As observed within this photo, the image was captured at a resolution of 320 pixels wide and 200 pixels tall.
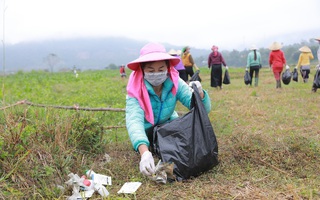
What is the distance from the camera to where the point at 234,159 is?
2.69 metres

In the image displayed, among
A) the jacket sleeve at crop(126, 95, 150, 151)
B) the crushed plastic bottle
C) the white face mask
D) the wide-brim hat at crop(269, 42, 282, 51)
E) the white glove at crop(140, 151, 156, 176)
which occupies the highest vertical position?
the wide-brim hat at crop(269, 42, 282, 51)

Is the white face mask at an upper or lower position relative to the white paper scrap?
upper

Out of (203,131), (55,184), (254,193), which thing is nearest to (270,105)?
(203,131)

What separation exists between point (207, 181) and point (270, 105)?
4.07 m

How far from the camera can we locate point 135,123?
2.44 m

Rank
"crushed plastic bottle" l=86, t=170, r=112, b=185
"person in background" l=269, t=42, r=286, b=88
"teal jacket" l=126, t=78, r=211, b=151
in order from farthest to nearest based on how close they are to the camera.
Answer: "person in background" l=269, t=42, r=286, b=88
"teal jacket" l=126, t=78, r=211, b=151
"crushed plastic bottle" l=86, t=170, r=112, b=185

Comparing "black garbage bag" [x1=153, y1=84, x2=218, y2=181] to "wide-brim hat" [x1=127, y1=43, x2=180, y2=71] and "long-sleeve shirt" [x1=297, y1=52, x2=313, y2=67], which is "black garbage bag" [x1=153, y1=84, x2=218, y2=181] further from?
"long-sleeve shirt" [x1=297, y1=52, x2=313, y2=67]

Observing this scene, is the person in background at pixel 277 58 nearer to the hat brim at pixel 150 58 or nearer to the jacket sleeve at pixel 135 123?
the hat brim at pixel 150 58

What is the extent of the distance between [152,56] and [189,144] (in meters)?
0.74

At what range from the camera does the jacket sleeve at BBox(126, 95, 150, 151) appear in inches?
91.3

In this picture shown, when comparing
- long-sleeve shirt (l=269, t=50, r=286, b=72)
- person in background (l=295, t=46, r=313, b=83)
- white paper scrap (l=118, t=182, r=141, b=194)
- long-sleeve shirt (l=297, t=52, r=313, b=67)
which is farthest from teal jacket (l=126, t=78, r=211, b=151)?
long-sleeve shirt (l=297, t=52, r=313, b=67)

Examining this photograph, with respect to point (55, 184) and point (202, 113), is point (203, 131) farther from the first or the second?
point (55, 184)

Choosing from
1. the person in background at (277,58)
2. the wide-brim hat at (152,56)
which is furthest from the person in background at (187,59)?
the wide-brim hat at (152,56)

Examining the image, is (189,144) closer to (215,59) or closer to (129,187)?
(129,187)
